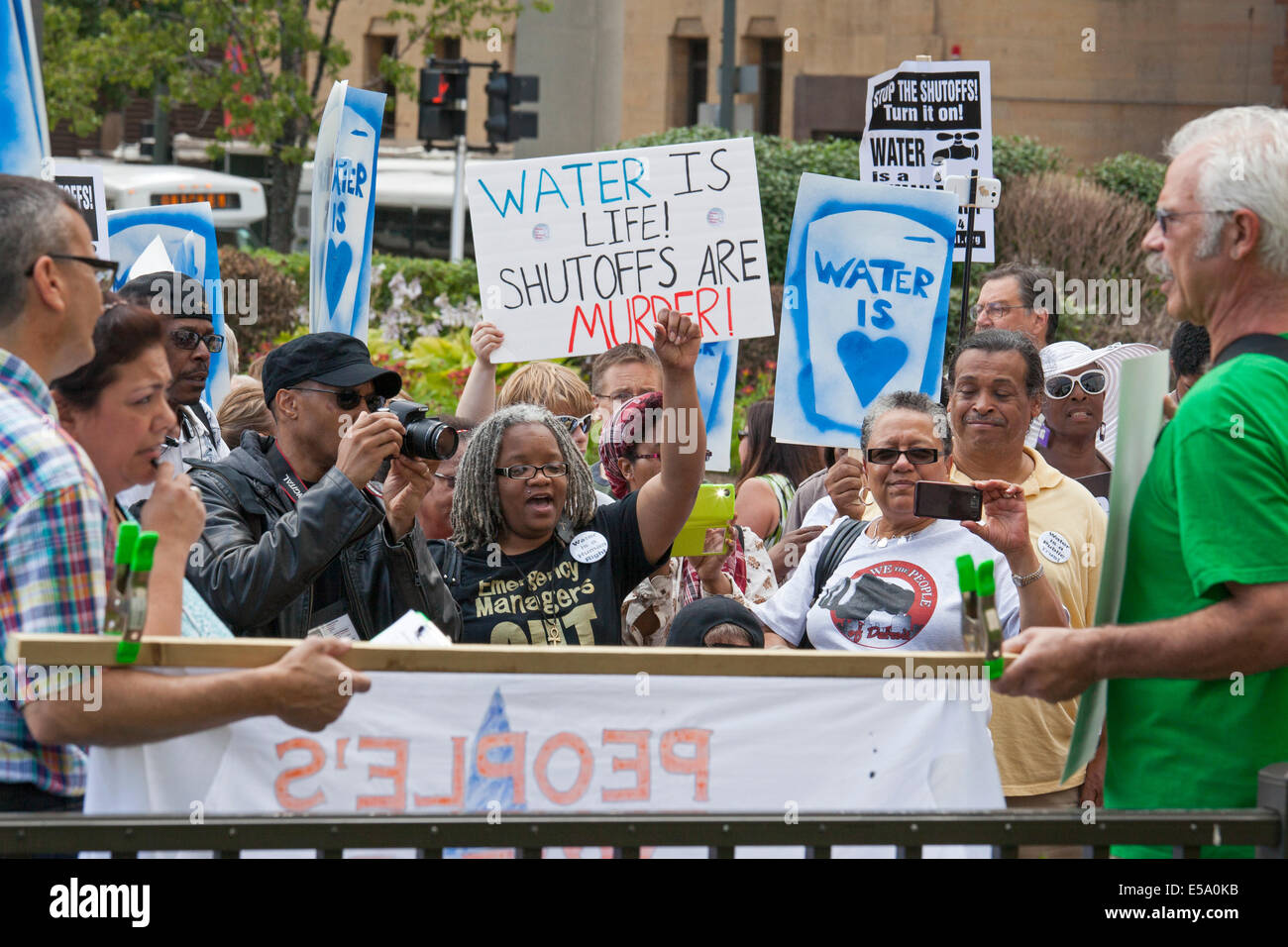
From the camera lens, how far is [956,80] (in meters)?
6.58

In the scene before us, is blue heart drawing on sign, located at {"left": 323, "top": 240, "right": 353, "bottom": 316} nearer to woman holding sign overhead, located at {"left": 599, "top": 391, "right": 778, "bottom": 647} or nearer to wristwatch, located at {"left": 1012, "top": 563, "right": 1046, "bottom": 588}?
woman holding sign overhead, located at {"left": 599, "top": 391, "right": 778, "bottom": 647}

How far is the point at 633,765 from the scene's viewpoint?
2.45 m

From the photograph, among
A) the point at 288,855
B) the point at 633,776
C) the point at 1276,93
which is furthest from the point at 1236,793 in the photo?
the point at 1276,93

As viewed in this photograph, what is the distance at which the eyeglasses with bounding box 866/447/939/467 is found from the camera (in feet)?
12.4

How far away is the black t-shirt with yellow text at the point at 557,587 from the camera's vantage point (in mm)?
3650

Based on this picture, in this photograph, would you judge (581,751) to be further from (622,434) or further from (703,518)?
(622,434)

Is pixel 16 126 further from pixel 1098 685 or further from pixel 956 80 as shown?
pixel 956 80

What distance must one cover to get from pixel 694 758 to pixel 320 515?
1.15 meters

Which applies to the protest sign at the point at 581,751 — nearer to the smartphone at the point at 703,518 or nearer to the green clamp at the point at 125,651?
the green clamp at the point at 125,651

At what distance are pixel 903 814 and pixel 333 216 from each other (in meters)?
3.58

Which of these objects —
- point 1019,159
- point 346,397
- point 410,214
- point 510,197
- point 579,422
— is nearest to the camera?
point 346,397

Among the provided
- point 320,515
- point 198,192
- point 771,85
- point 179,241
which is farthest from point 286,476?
point 771,85

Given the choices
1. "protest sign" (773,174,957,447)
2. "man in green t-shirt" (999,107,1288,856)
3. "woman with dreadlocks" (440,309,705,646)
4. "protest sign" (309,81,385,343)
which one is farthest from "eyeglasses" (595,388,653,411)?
"man in green t-shirt" (999,107,1288,856)

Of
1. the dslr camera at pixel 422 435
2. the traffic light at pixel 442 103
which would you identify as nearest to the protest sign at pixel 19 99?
the dslr camera at pixel 422 435
